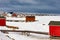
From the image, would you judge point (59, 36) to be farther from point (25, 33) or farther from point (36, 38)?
point (25, 33)

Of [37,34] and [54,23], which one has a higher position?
[54,23]

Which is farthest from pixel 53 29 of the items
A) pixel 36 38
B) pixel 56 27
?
pixel 36 38

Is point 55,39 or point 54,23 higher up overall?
point 54,23

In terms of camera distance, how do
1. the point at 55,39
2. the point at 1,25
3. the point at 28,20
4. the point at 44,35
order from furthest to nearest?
1. the point at 28,20
2. the point at 1,25
3. the point at 44,35
4. the point at 55,39

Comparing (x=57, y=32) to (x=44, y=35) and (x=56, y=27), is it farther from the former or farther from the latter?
(x=44, y=35)

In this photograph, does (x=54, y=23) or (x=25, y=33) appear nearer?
(x=54, y=23)

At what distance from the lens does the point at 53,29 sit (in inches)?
1156

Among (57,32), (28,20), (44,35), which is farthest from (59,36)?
(28,20)

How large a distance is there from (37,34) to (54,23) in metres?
4.33

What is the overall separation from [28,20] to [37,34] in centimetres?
2999

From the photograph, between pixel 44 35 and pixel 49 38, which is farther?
pixel 44 35

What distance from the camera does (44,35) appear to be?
31.7 meters

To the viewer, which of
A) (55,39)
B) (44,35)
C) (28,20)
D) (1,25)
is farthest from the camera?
(28,20)

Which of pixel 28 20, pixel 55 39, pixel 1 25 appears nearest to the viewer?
pixel 55 39
